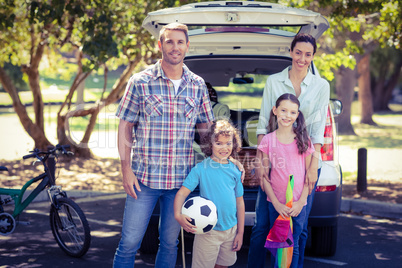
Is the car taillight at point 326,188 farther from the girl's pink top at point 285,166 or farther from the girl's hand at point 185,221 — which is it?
the girl's hand at point 185,221

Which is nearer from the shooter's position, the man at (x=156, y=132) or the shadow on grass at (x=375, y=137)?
A: the man at (x=156, y=132)

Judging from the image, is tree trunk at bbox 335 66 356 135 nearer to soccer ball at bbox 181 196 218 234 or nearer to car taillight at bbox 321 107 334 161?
car taillight at bbox 321 107 334 161

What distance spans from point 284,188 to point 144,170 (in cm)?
105

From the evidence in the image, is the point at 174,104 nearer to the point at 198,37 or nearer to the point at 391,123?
the point at 198,37

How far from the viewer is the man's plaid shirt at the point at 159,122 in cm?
363

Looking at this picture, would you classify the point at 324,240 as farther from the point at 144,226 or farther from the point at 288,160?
the point at 144,226

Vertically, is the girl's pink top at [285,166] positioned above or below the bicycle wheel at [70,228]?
above

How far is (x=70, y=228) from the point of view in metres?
5.57

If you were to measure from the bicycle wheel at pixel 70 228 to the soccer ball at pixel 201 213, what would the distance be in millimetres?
2026

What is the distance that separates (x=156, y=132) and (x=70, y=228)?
236 centimetres

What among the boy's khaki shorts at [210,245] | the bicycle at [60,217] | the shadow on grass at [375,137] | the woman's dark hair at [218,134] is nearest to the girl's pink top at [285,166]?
the woman's dark hair at [218,134]

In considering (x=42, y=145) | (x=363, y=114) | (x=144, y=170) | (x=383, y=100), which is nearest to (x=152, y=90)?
(x=144, y=170)

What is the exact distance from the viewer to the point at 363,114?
82.8 feet

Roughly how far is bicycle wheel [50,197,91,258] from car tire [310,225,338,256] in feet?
7.07
